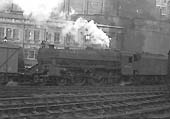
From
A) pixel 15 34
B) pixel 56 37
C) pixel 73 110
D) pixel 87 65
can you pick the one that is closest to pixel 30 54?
pixel 15 34

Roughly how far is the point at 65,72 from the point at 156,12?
1742 inches

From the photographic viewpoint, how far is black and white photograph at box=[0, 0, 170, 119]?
31.7 ft

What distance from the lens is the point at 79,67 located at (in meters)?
19.8

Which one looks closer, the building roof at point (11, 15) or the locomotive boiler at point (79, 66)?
the locomotive boiler at point (79, 66)

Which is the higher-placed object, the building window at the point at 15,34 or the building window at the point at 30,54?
the building window at the point at 15,34

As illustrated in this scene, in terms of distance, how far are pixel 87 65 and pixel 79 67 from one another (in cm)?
69

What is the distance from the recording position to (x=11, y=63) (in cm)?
1766

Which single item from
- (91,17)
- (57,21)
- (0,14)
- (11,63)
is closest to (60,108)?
(11,63)

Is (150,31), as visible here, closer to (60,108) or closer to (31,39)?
(31,39)

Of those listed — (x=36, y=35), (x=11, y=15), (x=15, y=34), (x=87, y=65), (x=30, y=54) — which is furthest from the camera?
(x=11, y=15)

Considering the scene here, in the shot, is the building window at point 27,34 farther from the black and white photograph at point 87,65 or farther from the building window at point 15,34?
the building window at point 15,34

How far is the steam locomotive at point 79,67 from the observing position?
17891 millimetres

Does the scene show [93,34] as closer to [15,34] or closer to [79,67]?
[79,67]

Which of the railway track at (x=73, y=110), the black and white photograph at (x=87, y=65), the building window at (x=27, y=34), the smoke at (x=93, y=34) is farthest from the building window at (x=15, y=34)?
the railway track at (x=73, y=110)
